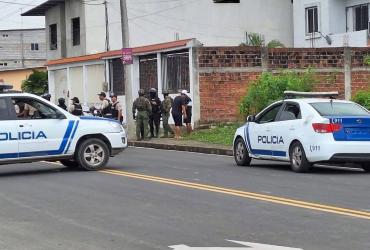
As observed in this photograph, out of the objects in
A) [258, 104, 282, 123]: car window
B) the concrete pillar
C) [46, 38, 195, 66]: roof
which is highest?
[46, 38, 195, 66]: roof

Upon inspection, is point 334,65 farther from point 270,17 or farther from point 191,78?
point 270,17

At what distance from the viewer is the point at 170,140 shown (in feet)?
81.5

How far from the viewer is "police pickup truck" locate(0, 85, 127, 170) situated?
14.5 metres

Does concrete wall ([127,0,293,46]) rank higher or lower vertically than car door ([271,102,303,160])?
higher

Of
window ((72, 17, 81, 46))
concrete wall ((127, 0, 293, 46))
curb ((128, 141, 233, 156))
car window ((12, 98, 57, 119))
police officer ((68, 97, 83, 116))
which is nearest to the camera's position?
car window ((12, 98, 57, 119))

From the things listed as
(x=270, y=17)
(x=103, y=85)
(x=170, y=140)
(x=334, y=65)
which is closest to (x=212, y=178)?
(x=170, y=140)

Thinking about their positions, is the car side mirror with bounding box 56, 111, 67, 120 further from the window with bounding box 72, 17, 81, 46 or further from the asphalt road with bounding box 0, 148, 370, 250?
the window with bounding box 72, 17, 81, 46

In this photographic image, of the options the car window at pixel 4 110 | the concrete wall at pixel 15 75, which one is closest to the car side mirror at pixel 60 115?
the car window at pixel 4 110

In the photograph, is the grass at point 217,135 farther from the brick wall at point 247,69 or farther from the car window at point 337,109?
the car window at point 337,109

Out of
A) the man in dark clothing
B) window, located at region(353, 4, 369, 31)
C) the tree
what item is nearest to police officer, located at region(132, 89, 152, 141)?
the man in dark clothing

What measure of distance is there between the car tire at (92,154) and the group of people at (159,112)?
8756 millimetres

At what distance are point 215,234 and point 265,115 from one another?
26.8 feet

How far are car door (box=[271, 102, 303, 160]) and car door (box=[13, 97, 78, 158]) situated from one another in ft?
13.8

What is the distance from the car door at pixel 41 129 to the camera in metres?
14.5
